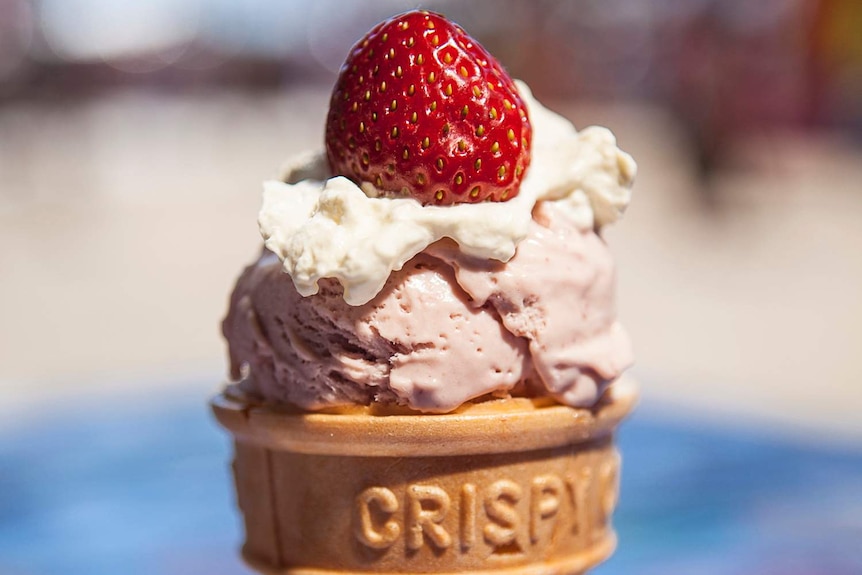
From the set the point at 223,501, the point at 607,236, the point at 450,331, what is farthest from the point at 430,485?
the point at 607,236

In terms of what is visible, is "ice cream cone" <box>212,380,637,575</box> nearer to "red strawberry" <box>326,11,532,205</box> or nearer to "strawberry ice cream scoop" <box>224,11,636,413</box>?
"strawberry ice cream scoop" <box>224,11,636,413</box>

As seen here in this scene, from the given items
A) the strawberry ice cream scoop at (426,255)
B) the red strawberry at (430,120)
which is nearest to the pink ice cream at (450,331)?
the strawberry ice cream scoop at (426,255)

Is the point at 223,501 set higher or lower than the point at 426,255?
lower

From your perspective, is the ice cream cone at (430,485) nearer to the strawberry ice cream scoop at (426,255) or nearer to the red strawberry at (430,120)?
the strawberry ice cream scoop at (426,255)

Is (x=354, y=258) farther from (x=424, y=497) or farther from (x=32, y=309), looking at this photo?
(x=32, y=309)

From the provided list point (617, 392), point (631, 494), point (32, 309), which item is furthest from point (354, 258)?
point (32, 309)

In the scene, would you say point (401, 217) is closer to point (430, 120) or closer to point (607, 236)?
point (430, 120)
